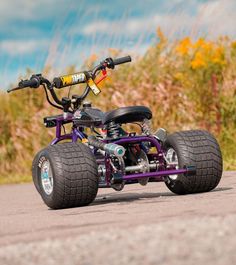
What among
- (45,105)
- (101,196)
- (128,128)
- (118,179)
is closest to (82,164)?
(118,179)

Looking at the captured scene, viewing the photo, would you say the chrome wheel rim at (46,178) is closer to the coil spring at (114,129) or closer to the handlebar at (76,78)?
the coil spring at (114,129)

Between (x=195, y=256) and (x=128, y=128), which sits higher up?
(x=128, y=128)

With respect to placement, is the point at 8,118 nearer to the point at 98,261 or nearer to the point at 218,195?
the point at 218,195

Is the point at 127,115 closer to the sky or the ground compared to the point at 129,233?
closer to the sky

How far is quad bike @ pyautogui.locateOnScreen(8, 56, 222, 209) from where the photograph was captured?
653 cm

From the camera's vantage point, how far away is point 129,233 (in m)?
4.01

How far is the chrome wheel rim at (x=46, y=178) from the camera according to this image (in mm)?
6812

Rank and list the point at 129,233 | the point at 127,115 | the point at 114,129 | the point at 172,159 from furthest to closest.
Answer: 1. the point at 172,159
2. the point at 114,129
3. the point at 127,115
4. the point at 129,233

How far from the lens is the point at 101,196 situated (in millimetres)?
8242

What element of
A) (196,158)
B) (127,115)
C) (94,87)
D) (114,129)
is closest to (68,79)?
(94,87)

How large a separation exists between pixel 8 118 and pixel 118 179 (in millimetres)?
8265

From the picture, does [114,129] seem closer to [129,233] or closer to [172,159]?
[172,159]

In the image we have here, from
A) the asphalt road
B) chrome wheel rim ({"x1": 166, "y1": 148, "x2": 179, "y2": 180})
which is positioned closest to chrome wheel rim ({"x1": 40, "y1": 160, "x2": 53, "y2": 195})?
the asphalt road

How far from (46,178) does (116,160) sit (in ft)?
2.08
